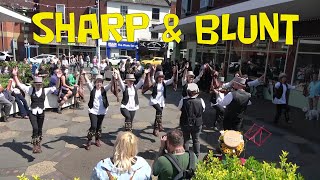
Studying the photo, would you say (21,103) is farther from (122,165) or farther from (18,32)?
(18,32)

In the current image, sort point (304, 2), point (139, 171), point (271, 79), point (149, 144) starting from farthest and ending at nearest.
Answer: point (271, 79) → point (304, 2) → point (149, 144) → point (139, 171)

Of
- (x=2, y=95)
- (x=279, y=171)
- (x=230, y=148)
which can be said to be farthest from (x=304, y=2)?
(x=2, y=95)

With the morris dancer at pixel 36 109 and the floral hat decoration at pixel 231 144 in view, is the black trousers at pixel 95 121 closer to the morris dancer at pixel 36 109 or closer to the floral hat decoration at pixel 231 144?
the morris dancer at pixel 36 109

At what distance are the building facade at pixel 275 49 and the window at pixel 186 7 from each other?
9.31 ft

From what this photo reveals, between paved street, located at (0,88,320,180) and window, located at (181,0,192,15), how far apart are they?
14.0 m

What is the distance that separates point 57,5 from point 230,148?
3997 cm

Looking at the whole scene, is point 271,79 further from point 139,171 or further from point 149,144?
point 139,171

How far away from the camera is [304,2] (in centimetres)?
867

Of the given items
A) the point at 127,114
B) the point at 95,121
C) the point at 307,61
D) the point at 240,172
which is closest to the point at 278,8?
the point at 307,61

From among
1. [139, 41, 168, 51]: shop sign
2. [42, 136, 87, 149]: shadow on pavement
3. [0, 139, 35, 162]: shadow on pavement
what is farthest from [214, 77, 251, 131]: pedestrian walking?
[139, 41, 168, 51]: shop sign

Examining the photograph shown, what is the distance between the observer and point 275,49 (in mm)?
13992

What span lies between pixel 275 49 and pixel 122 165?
12.9 meters

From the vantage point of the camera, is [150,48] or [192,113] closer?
[192,113]

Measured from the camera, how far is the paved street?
5.80m
